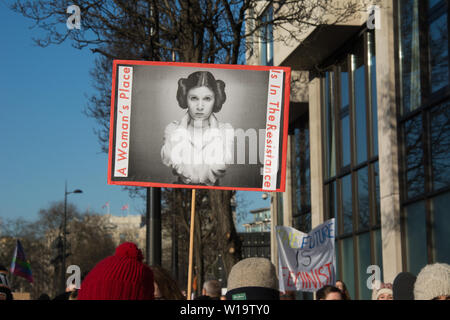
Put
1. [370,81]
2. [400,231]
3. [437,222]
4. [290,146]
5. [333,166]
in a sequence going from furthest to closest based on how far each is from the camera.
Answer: [290,146] < [333,166] < [370,81] < [400,231] < [437,222]

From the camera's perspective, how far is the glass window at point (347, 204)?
62.8 ft

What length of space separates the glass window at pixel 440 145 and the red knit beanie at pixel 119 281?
1163cm

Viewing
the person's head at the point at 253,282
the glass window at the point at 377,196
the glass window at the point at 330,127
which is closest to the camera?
the person's head at the point at 253,282

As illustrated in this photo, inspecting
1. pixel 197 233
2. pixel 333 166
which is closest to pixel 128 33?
pixel 333 166

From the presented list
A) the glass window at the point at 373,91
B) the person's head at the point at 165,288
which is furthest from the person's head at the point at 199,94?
the glass window at the point at 373,91

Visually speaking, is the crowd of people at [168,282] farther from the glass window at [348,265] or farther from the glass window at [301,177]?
the glass window at [301,177]

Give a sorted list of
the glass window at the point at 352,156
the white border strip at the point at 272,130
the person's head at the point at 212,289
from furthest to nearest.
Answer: the glass window at the point at 352,156
the person's head at the point at 212,289
the white border strip at the point at 272,130

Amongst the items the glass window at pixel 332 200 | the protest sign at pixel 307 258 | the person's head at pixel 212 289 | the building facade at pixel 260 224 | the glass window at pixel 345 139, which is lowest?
the person's head at pixel 212 289

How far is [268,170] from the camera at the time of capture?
23.8ft

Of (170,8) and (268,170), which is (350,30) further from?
(268,170)

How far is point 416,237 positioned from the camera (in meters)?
14.8

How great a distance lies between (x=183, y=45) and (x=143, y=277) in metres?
12.2

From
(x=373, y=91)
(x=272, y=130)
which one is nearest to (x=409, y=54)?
(x=373, y=91)

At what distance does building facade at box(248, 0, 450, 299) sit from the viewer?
1392 centimetres
